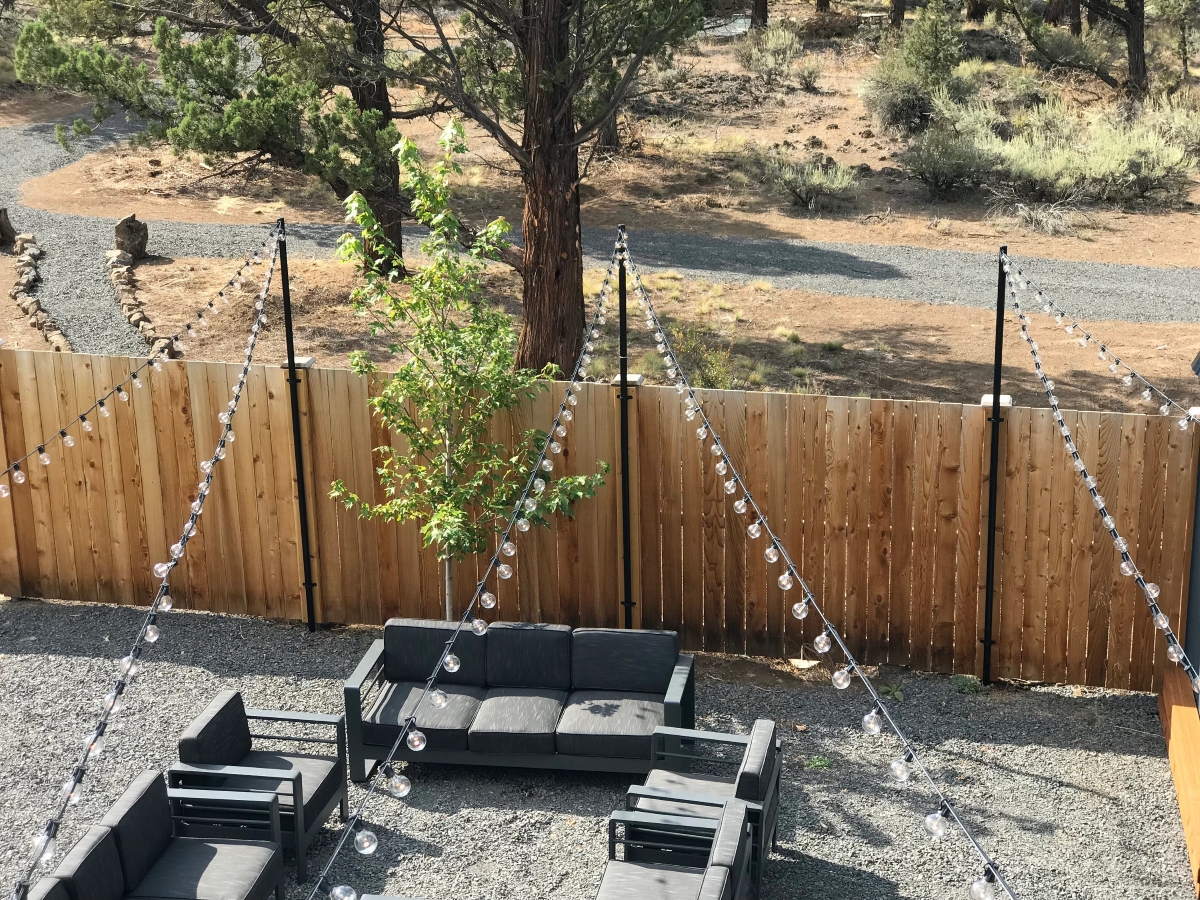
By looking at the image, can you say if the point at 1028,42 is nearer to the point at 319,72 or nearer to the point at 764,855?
the point at 319,72

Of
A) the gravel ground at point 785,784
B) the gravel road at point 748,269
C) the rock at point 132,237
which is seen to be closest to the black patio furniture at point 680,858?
the gravel ground at point 785,784

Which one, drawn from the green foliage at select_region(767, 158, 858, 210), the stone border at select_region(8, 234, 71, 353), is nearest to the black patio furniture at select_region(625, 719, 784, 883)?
the stone border at select_region(8, 234, 71, 353)

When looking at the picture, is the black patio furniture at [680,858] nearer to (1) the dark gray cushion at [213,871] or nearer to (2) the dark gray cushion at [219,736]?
(1) the dark gray cushion at [213,871]

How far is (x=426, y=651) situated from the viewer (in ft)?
23.2

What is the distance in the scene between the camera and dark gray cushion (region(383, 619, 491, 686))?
23.2 feet

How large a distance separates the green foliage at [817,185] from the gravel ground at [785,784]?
1380 centimetres

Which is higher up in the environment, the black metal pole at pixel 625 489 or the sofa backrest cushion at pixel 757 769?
the black metal pole at pixel 625 489

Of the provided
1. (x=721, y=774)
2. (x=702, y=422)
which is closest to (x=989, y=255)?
(x=702, y=422)

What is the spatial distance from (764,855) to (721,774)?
1234 mm

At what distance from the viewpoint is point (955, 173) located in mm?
20500

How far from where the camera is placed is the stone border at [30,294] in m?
13.8

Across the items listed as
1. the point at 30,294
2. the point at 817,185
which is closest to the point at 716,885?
the point at 30,294

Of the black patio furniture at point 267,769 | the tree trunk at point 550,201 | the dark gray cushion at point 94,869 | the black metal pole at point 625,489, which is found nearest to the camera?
the dark gray cushion at point 94,869

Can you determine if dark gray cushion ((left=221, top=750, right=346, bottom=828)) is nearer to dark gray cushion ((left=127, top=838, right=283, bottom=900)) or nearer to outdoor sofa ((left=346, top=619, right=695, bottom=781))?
dark gray cushion ((left=127, top=838, right=283, bottom=900))
